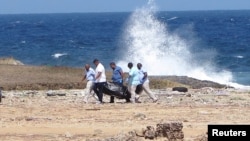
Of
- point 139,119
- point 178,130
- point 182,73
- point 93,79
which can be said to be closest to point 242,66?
point 182,73

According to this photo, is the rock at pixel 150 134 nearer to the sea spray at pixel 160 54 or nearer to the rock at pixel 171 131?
the rock at pixel 171 131

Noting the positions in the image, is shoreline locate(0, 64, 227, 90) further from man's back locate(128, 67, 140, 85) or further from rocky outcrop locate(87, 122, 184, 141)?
rocky outcrop locate(87, 122, 184, 141)

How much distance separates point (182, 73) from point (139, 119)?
25788 mm

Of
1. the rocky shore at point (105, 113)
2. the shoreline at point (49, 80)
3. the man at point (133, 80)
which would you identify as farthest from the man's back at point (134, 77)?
the shoreline at point (49, 80)

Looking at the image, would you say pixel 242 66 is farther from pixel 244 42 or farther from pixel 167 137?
pixel 167 137

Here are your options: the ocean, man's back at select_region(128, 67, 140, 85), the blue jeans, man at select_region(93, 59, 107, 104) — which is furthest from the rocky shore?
the ocean

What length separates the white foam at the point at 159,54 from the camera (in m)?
44.9

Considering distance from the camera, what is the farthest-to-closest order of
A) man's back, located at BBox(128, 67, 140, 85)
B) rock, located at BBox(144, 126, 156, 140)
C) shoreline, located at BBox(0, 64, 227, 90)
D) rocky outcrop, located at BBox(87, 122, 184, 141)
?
shoreline, located at BBox(0, 64, 227, 90) → man's back, located at BBox(128, 67, 140, 85) → rock, located at BBox(144, 126, 156, 140) → rocky outcrop, located at BBox(87, 122, 184, 141)

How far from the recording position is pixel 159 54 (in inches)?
2039

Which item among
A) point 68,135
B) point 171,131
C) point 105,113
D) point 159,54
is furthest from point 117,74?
point 159,54

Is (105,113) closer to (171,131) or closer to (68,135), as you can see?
(68,135)

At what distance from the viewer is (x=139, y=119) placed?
Answer: 1830 centimetres

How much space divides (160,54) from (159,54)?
14cm

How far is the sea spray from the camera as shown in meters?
45.0
